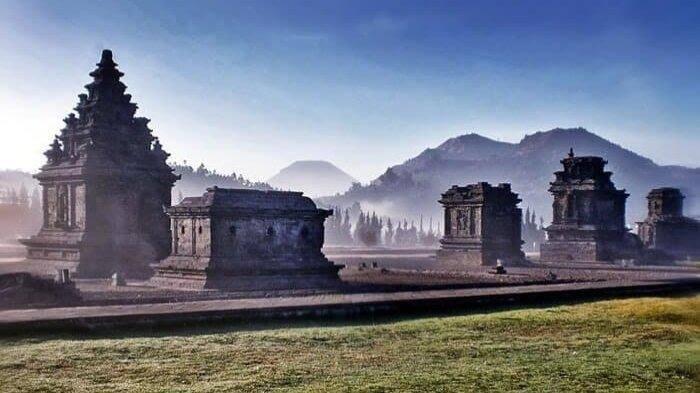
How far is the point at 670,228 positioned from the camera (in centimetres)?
5469

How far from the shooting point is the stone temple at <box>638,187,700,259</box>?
2149 inches

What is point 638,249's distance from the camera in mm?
46594

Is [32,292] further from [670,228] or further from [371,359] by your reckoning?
[670,228]

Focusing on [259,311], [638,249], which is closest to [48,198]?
[259,311]

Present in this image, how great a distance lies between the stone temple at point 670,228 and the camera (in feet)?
179

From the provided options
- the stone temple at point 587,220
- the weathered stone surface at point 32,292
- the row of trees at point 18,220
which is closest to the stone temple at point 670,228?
the stone temple at point 587,220

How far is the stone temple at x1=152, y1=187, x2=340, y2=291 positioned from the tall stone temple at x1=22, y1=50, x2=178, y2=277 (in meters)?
7.71

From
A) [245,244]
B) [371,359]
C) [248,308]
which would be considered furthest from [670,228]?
[371,359]

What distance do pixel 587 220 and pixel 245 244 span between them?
29362 millimetres

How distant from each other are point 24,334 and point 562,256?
133 ft

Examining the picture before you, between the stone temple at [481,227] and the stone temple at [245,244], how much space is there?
60.1 feet

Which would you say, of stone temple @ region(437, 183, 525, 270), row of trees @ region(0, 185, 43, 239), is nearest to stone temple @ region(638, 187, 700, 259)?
stone temple @ region(437, 183, 525, 270)

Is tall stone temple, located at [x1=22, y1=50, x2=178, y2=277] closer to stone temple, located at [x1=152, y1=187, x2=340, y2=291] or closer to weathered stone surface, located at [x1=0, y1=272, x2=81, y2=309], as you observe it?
stone temple, located at [x1=152, y1=187, x2=340, y2=291]

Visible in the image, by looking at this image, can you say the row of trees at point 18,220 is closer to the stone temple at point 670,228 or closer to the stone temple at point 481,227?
the stone temple at point 481,227
